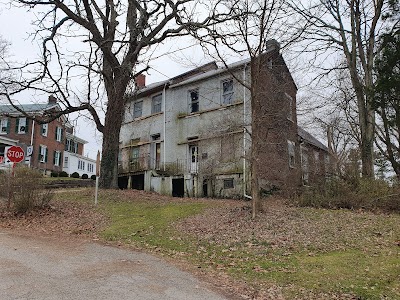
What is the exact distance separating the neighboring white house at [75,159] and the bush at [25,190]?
105ft

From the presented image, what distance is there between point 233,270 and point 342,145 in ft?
94.7

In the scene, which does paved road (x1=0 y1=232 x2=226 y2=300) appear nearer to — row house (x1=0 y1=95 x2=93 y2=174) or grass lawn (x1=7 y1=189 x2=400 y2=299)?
grass lawn (x1=7 y1=189 x2=400 y2=299)

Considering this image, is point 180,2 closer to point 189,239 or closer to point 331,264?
point 189,239

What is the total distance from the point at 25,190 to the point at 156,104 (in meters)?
14.9

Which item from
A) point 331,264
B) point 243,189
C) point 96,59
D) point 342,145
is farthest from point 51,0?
point 342,145

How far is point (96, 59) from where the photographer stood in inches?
639

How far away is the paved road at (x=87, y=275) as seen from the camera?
514cm

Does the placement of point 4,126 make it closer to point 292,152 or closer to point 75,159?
point 75,159

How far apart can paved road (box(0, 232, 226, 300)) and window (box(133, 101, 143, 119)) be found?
19457mm

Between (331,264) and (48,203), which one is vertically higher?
(48,203)

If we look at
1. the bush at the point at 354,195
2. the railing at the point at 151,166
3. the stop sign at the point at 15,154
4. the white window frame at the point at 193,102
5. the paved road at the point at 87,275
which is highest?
the white window frame at the point at 193,102

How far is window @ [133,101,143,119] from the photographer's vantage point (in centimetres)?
2736

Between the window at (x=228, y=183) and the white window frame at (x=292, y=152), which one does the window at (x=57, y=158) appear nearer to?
the window at (x=228, y=183)

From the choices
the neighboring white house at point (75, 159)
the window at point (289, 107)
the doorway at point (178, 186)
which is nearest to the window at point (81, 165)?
the neighboring white house at point (75, 159)
